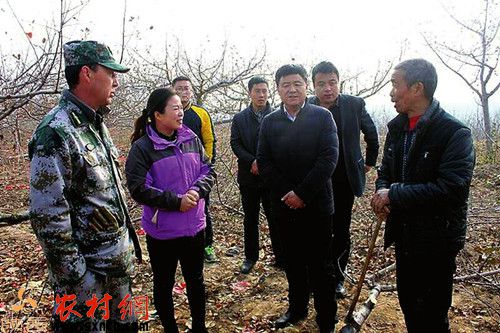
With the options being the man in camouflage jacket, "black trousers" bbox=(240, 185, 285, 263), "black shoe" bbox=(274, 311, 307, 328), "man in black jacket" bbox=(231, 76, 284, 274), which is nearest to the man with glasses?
"man in black jacket" bbox=(231, 76, 284, 274)

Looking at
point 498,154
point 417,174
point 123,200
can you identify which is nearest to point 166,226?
point 123,200

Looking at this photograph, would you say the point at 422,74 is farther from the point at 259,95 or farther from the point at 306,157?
the point at 259,95

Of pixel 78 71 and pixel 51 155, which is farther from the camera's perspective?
pixel 78 71

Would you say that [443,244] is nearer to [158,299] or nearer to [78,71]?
[158,299]

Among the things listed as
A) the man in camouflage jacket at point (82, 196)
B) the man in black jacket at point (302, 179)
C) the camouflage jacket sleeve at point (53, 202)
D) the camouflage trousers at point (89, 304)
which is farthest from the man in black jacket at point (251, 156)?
the camouflage jacket sleeve at point (53, 202)

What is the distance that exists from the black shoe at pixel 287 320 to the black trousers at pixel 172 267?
748 millimetres

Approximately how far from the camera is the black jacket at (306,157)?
112 inches

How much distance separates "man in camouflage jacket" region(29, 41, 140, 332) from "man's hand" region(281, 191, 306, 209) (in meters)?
1.26

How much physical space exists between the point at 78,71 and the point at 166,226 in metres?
1.21

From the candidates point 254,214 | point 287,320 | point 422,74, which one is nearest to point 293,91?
point 422,74

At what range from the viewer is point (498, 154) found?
11766 millimetres

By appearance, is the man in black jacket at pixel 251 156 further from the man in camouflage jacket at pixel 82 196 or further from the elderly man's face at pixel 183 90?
the man in camouflage jacket at pixel 82 196

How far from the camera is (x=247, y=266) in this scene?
14.4 ft

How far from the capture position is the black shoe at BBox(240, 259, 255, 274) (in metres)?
4.36
